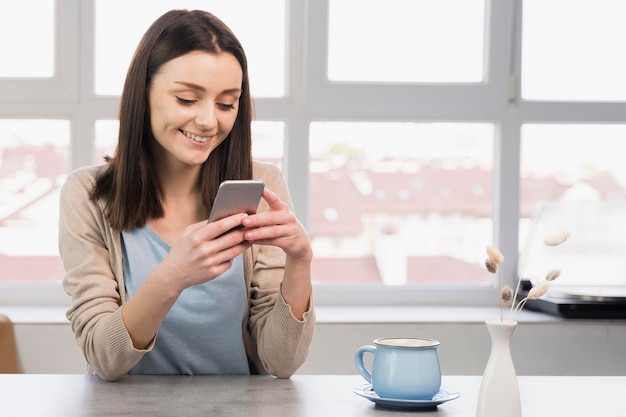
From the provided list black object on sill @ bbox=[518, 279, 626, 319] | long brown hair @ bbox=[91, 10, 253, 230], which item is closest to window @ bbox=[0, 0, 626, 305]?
black object on sill @ bbox=[518, 279, 626, 319]

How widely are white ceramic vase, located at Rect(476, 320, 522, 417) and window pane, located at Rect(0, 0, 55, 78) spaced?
223 cm

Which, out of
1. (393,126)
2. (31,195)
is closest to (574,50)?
(393,126)

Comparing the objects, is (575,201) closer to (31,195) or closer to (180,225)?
(180,225)

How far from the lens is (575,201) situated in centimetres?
309

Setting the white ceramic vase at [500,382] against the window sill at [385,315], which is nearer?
the white ceramic vase at [500,382]

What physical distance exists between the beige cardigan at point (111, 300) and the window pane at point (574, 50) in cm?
170

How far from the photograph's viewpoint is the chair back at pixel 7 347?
8.59 feet

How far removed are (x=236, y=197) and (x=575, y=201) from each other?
A: 6.23ft

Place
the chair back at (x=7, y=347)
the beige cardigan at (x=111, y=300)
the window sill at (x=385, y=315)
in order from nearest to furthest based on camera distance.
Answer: the beige cardigan at (x=111, y=300) → the chair back at (x=7, y=347) → the window sill at (x=385, y=315)

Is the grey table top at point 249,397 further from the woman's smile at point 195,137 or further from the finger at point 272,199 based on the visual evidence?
the woman's smile at point 195,137

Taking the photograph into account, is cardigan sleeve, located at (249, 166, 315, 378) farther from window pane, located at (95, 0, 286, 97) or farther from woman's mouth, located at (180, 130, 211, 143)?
window pane, located at (95, 0, 286, 97)

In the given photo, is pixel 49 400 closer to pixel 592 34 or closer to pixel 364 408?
pixel 364 408

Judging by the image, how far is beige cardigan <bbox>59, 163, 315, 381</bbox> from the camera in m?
1.67

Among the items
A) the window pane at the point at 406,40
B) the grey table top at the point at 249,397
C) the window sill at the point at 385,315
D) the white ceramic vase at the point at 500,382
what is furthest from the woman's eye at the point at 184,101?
the window pane at the point at 406,40
